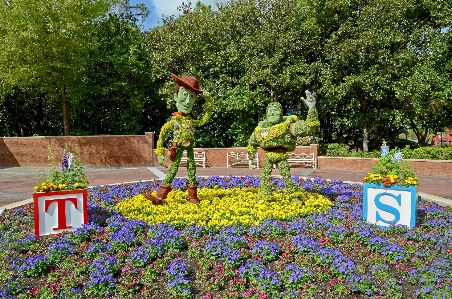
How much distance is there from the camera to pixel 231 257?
450 cm

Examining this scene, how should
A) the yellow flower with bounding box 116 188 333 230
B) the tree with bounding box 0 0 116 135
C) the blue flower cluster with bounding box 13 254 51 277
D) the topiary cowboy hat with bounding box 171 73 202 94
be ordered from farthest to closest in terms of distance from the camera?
the tree with bounding box 0 0 116 135, the topiary cowboy hat with bounding box 171 73 202 94, the yellow flower with bounding box 116 188 333 230, the blue flower cluster with bounding box 13 254 51 277

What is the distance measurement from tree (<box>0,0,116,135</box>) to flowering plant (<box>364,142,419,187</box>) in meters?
13.8

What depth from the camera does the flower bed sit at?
407cm

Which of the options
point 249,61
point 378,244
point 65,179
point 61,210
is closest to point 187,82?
point 65,179

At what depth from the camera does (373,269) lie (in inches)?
171

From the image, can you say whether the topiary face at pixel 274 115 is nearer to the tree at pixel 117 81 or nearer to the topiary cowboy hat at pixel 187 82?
the topiary cowboy hat at pixel 187 82

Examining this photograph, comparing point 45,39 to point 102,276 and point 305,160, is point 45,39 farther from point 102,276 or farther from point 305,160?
point 102,276

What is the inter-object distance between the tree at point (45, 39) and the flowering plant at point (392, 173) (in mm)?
13837

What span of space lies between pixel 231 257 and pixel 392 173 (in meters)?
2.98

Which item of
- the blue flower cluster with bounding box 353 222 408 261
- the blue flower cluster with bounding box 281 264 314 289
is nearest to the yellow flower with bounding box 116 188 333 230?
the blue flower cluster with bounding box 353 222 408 261

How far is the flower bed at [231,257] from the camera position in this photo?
4066mm

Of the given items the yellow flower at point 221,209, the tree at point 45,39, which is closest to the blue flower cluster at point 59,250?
the yellow flower at point 221,209

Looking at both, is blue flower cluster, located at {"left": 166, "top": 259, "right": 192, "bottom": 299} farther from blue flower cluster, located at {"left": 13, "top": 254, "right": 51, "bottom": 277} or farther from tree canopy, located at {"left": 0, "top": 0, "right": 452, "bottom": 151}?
→ tree canopy, located at {"left": 0, "top": 0, "right": 452, "bottom": 151}

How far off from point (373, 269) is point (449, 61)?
14136 millimetres
